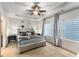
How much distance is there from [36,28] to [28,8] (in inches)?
19.2

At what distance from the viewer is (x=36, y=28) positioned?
2.29 metres

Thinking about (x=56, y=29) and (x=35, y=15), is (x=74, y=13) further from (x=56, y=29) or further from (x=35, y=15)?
(x=35, y=15)

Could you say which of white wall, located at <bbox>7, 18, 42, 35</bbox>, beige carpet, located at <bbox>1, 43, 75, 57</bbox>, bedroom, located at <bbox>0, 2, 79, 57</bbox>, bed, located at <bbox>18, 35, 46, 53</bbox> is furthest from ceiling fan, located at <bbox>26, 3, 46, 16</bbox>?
beige carpet, located at <bbox>1, 43, 75, 57</bbox>

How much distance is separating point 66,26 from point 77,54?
26.1 inches

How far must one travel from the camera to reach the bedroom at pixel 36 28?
208 centimetres

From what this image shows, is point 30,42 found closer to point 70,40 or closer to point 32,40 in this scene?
point 32,40

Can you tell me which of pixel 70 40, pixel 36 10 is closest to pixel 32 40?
pixel 36 10

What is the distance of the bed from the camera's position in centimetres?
212

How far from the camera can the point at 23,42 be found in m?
2.12

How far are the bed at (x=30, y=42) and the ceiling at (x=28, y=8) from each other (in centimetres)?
44

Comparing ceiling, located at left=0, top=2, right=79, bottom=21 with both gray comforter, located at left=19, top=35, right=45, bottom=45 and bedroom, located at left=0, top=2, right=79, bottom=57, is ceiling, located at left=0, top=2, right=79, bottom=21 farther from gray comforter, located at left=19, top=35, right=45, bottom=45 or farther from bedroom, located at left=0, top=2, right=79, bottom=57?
gray comforter, located at left=19, top=35, right=45, bottom=45

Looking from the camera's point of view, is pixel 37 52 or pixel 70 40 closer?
pixel 37 52

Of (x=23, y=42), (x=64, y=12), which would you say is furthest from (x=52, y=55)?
(x=64, y=12)

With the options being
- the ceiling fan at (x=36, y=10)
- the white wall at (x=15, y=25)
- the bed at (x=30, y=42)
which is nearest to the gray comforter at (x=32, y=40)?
the bed at (x=30, y=42)
